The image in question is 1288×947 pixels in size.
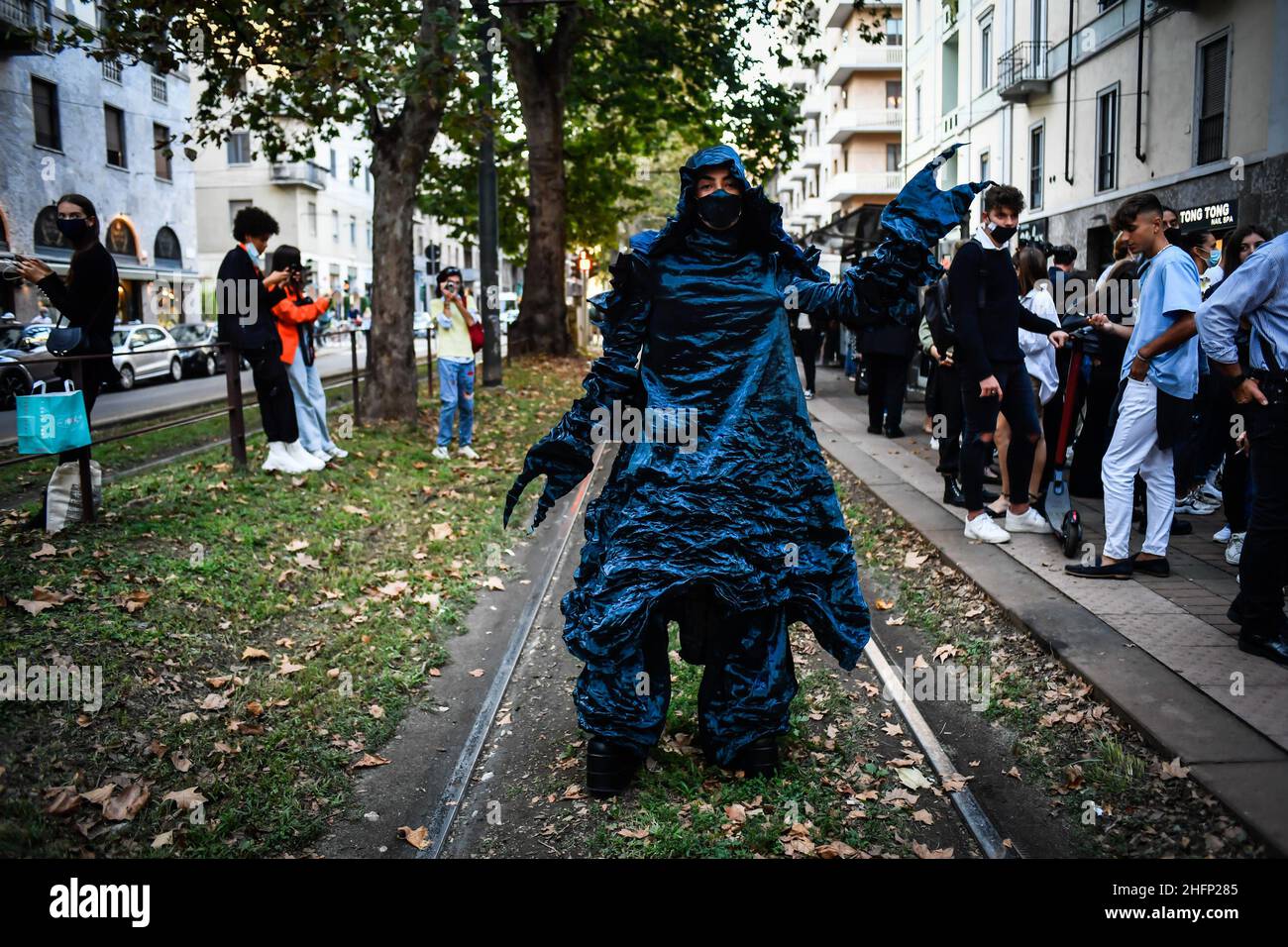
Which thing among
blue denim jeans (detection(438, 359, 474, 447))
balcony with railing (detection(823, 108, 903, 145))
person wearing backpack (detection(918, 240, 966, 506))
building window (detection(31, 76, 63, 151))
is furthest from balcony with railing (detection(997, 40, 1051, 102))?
balcony with railing (detection(823, 108, 903, 145))

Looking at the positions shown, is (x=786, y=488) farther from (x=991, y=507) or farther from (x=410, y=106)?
(x=410, y=106)

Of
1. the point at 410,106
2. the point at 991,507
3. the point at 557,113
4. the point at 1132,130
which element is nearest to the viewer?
the point at 991,507

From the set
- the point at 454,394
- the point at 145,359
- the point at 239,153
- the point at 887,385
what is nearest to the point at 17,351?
the point at 145,359

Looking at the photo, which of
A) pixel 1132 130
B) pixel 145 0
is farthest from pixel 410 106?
pixel 1132 130

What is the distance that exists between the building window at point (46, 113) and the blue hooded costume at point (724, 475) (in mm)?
32225

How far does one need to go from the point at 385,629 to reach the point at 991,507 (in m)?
4.39

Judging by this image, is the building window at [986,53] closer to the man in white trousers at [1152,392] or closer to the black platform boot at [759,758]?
the man in white trousers at [1152,392]

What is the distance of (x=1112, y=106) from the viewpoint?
2241 cm

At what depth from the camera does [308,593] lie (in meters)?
6.44

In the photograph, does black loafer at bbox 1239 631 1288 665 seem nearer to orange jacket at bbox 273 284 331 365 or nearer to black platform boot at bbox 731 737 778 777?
black platform boot at bbox 731 737 778 777

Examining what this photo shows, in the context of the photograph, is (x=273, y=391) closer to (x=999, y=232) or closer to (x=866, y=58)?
(x=999, y=232)

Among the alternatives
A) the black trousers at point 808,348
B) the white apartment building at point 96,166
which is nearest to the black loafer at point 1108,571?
the black trousers at point 808,348

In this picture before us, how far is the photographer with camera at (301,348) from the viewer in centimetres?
952

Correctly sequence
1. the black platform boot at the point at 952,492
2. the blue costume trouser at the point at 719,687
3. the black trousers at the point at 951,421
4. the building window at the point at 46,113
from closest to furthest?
the blue costume trouser at the point at 719,687 → the black trousers at the point at 951,421 → the black platform boot at the point at 952,492 → the building window at the point at 46,113
